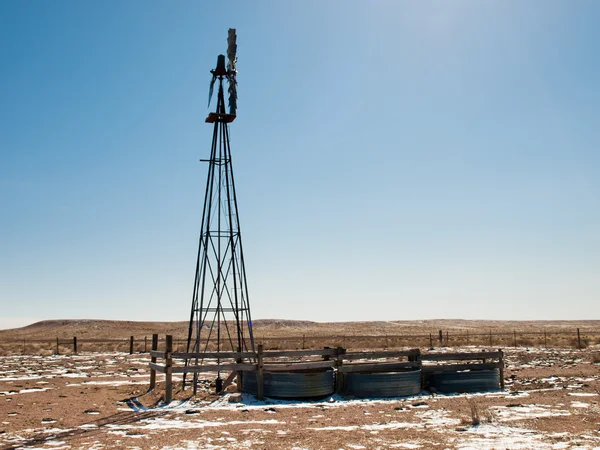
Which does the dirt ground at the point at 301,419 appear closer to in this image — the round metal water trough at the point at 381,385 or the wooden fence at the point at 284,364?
the round metal water trough at the point at 381,385

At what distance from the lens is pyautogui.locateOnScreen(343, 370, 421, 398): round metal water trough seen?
1575cm

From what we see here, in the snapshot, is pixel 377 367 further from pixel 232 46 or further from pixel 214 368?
pixel 232 46

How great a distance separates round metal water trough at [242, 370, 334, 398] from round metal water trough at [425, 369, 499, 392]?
3.47 meters

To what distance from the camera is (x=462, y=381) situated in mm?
16766

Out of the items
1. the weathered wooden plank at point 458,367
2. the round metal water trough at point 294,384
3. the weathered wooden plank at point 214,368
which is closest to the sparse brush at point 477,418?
the weathered wooden plank at point 458,367

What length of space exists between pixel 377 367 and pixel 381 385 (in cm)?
98

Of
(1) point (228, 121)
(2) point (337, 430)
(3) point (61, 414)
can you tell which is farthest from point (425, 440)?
(1) point (228, 121)

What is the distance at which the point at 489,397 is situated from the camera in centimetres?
1541

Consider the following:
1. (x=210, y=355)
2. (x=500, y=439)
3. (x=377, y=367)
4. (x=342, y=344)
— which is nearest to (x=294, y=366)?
(x=210, y=355)

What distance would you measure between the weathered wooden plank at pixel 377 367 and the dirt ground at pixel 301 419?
0.97 meters

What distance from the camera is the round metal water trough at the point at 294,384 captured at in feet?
50.4

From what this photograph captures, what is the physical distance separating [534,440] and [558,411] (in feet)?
10.9

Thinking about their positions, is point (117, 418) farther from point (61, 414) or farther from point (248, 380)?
point (248, 380)

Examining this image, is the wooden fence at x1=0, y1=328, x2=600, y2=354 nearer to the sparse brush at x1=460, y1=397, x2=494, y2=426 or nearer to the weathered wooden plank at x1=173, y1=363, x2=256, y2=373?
the weathered wooden plank at x1=173, y1=363, x2=256, y2=373
